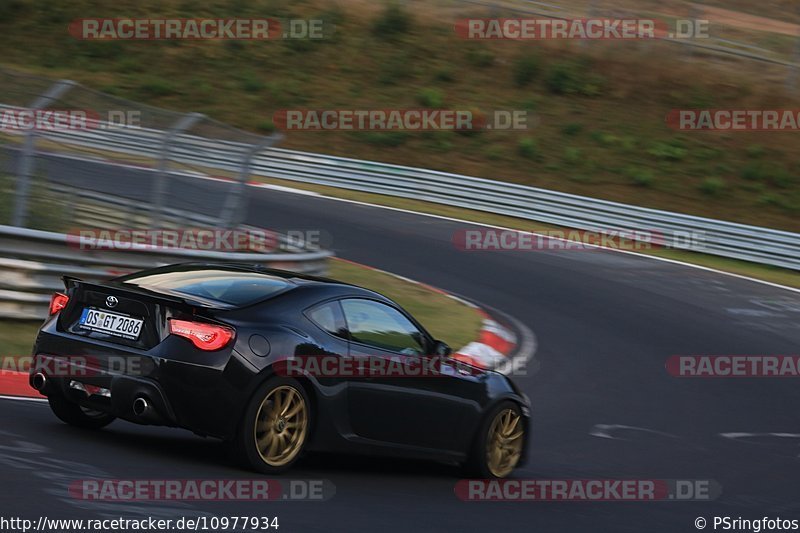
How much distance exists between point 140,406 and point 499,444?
2.93 metres

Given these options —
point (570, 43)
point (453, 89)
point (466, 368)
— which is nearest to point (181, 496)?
point (466, 368)

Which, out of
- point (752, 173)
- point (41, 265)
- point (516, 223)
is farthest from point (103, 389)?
point (752, 173)

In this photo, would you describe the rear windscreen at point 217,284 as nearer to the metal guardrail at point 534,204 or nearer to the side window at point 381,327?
the side window at point 381,327

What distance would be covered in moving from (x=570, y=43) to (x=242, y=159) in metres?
24.8

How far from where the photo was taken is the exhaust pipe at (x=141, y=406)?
6.62 meters

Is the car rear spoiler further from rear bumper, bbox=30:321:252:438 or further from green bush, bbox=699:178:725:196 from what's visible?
green bush, bbox=699:178:725:196

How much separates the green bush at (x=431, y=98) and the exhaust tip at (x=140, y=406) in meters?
27.3

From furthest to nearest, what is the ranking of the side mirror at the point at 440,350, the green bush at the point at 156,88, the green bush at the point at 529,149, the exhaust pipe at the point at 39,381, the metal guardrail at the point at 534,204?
the green bush at the point at 156,88 → the green bush at the point at 529,149 → the metal guardrail at the point at 534,204 → the side mirror at the point at 440,350 → the exhaust pipe at the point at 39,381

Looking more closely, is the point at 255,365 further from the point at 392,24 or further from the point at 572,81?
the point at 392,24

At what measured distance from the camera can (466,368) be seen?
27.1 ft

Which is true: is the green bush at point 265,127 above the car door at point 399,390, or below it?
above

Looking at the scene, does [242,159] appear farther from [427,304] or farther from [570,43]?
[570,43]

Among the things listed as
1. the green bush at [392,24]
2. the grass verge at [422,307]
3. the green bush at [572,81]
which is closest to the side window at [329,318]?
the grass verge at [422,307]

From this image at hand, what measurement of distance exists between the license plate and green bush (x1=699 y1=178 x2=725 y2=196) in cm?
2402
